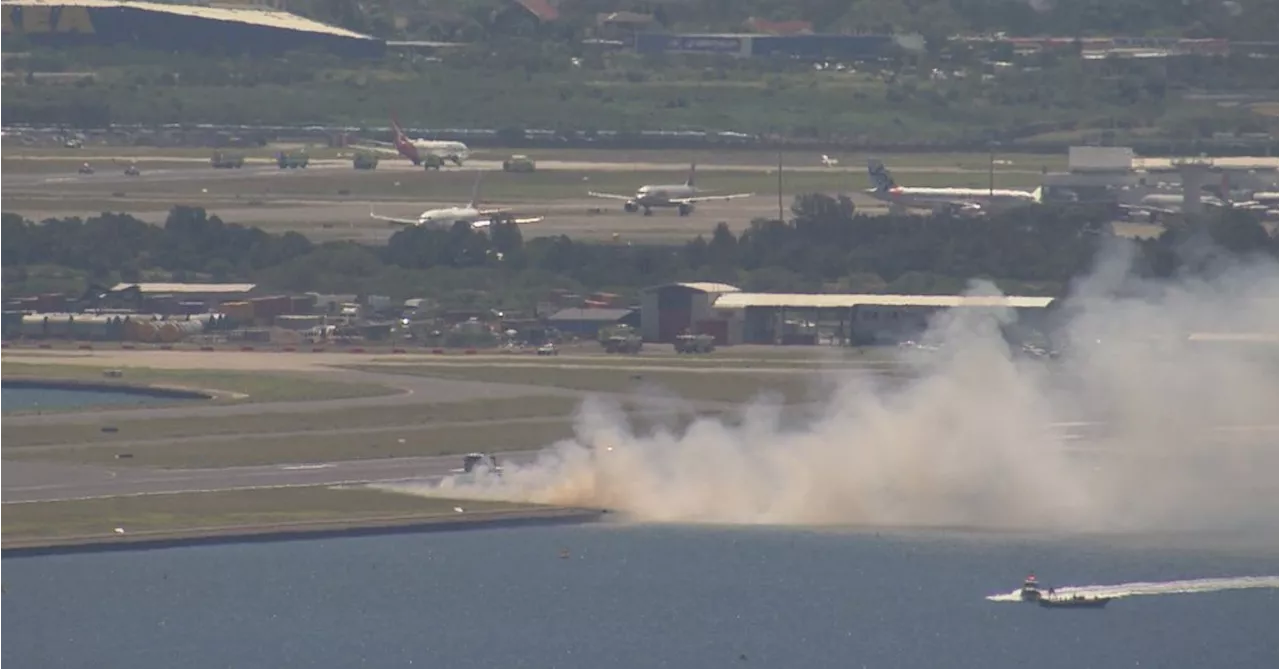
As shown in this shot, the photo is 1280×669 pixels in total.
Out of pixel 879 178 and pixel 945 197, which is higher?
pixel 879 178

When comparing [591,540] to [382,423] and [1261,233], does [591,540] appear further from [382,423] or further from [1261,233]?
[1261,233]

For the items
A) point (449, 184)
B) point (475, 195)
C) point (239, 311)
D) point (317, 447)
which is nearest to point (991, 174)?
point (475, 195)

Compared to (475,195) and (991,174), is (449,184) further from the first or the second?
(991,174)

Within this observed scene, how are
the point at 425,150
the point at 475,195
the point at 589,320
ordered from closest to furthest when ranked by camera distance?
the point at 589,320
the point at 475,195
the point at 425,150

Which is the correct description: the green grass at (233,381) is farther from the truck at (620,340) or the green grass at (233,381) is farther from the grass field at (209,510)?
the grass field at (209,510)

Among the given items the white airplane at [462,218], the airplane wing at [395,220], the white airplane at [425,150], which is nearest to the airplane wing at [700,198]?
the white airplane at [462,218]

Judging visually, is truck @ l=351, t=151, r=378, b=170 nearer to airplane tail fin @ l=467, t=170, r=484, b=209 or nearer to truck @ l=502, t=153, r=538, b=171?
truck @ l=502, t=153, r=538, b=171

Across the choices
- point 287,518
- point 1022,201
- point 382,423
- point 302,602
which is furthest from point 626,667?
point 1022,201
